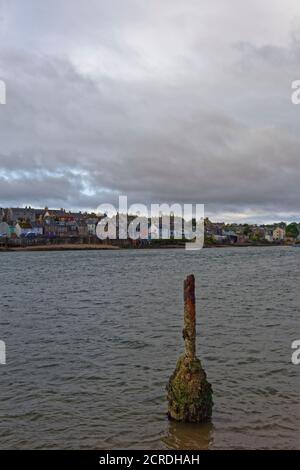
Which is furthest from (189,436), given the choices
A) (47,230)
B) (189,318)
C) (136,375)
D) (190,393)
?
(47,230)

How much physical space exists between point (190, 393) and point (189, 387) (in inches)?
7.3

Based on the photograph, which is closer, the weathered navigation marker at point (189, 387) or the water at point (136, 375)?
the water at point (136, 375)

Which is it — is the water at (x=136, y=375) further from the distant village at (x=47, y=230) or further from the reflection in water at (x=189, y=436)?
the distant village at (x=47, y=230)

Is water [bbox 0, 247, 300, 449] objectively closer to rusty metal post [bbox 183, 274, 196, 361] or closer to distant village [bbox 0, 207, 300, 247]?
rusty metal post [bbox 183, 274, 196, 361]

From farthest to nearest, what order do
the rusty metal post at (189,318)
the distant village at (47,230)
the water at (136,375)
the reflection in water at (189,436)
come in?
the distant village at (47,230), the rusty metal post at (189,318), the water at (136,375), the reflection in water at (189,436)

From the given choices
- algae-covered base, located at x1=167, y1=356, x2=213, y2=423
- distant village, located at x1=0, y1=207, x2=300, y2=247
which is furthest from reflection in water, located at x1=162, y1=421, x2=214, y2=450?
distant village, located at x1=0, y1=207, x2=300, y2=247

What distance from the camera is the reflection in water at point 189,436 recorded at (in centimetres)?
980

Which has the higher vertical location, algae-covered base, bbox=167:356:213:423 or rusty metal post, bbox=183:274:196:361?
rusty metal post, bbox=183:274:196:361

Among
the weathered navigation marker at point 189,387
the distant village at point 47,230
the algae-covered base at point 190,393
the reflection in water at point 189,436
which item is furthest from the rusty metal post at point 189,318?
the distant village at point 47,230

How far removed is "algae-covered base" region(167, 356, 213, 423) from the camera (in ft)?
Result: 34.8

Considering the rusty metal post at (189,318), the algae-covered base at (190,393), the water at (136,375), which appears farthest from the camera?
the rusty metal post at (189,318)

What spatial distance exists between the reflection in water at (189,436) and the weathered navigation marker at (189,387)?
17cm

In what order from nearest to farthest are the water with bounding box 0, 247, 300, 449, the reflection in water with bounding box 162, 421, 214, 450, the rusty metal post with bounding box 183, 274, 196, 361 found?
the reflection in water with bounding box 162, 421, 214, 450 < the water with bounding box 0, 247, 300, 449 < the rusty metal post with bounding box 183, 274, 196, 361
